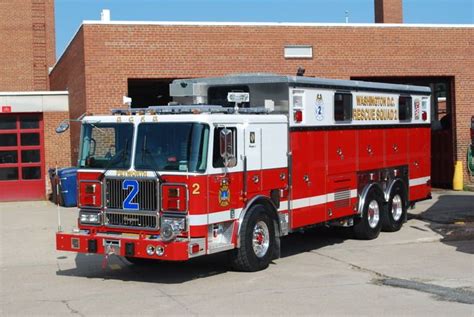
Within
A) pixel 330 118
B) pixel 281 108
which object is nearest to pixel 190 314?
pixel 281 108

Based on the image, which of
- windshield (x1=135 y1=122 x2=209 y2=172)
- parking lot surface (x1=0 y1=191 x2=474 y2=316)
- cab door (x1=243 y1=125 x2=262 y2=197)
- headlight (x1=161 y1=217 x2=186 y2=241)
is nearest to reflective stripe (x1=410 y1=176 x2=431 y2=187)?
parking lot surface (x1=0 y1=191 x2=474 y2=316)

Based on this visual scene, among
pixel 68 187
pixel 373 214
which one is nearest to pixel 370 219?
pixel 373 214

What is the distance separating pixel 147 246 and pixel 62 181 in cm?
1194

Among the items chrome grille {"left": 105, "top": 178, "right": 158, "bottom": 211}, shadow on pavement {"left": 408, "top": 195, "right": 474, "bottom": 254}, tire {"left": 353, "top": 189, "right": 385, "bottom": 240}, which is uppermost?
chrome grille {"left": 105, "top": 178, "right": 158, "bottom": 211}

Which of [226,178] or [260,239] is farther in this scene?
[260,239]

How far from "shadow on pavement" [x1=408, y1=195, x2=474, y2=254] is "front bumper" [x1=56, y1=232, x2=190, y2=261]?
5412 millimetres

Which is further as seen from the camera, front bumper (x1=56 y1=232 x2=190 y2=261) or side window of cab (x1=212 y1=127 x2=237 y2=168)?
side window of cab (x1=212 y1=127 x2=237 y2=168)

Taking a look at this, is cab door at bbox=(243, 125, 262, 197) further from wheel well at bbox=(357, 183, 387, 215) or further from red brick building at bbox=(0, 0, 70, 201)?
red brick building at bbox=(0, 0, 70, 201)

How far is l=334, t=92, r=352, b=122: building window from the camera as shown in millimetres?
11634

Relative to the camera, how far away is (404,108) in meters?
14.0

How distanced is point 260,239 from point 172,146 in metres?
2.00

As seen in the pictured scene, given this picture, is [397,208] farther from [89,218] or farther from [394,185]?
[89,218]

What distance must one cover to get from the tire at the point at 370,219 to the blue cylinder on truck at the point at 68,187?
9.97 metres

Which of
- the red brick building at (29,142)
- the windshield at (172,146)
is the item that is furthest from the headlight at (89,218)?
the red brick building at (29,142)
